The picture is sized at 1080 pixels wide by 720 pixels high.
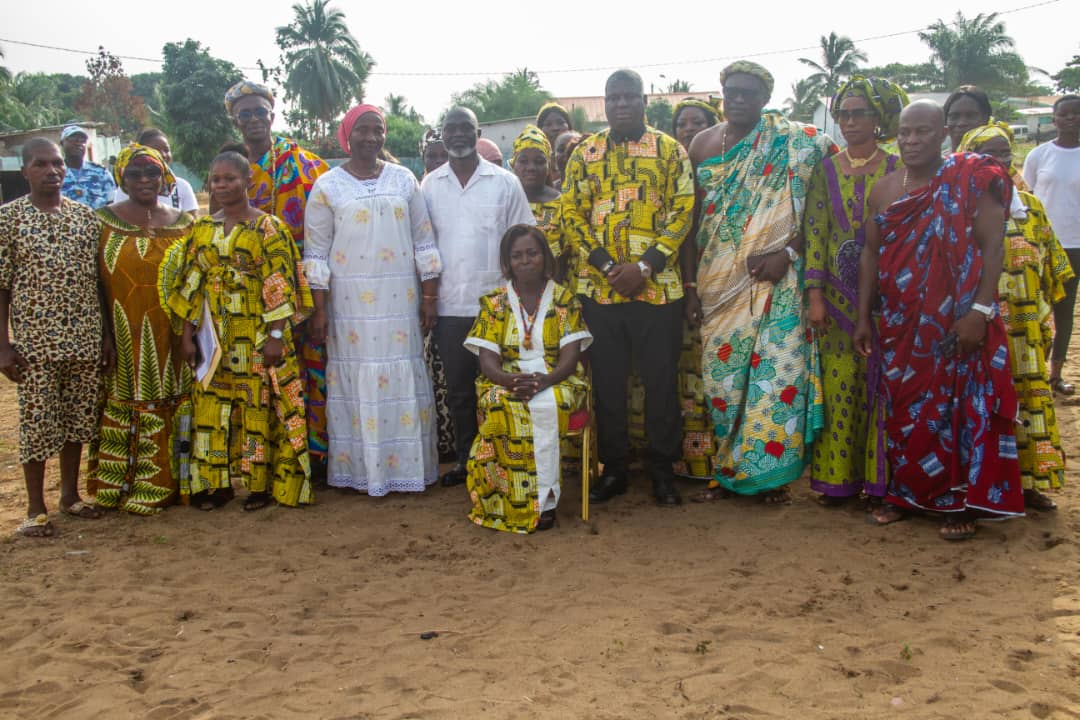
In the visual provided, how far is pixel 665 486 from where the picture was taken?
476cm

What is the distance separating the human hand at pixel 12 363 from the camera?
4.46 metres

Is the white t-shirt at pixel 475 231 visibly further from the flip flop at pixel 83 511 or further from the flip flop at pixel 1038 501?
the flip flop at pixel 1038 501

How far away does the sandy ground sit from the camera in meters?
2.93

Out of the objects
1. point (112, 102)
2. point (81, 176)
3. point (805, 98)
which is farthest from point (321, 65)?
point (81, 176)

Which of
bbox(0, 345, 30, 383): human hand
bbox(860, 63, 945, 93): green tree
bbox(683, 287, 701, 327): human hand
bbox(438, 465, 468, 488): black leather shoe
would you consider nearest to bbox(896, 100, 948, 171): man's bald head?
bbox(683, 287, 701, 327): human hand

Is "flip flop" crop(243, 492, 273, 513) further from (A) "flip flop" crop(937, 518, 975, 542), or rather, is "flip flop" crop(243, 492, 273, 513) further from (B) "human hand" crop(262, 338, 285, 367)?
(A) "flip flop" crop(937, 518, 975, 542)

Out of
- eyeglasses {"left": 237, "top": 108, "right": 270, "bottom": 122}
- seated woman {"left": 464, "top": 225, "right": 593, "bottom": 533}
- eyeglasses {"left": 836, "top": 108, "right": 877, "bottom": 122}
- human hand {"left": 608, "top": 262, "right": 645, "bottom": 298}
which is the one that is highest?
eyeglasses {"left": 237, "top": 108, "right": 270, "bottom": 122}

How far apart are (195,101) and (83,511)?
101 ft

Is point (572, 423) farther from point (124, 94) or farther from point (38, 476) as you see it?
point (124, 94)

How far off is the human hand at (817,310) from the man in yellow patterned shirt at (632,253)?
2.22 ft

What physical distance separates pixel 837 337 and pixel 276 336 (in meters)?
3.00

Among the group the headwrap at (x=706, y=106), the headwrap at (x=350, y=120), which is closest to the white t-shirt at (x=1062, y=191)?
the headwrap at (x=706, y=106)

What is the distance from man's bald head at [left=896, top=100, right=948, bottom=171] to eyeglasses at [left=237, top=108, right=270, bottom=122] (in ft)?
11.5

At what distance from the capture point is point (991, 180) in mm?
3826
